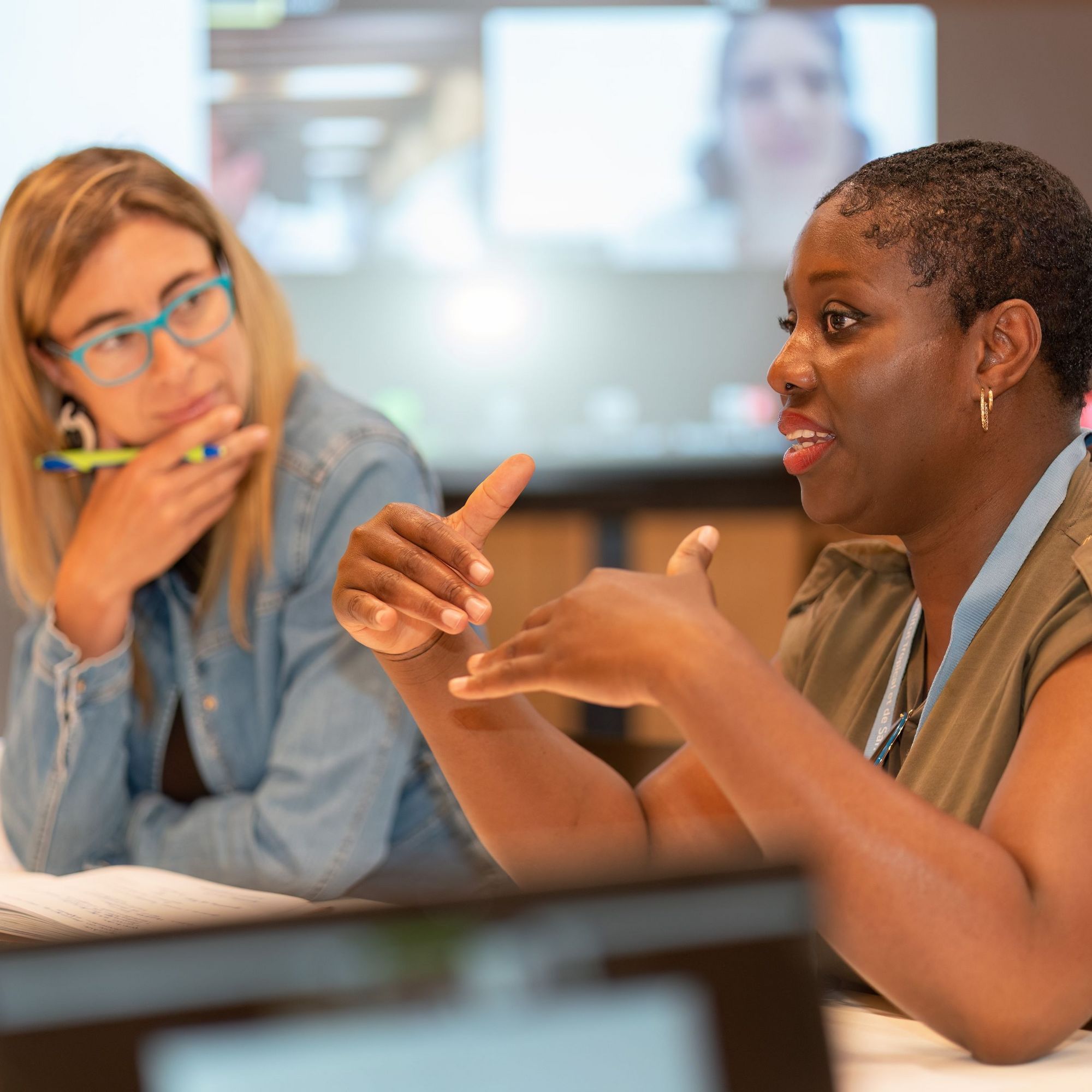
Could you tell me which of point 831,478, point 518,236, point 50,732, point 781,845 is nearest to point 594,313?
point 518,236

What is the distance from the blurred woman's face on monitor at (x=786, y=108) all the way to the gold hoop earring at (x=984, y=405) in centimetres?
280

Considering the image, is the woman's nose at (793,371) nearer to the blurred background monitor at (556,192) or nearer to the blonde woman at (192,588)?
the blonde woman at (192,588)

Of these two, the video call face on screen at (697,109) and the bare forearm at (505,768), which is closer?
the bare forearm at (505,768)

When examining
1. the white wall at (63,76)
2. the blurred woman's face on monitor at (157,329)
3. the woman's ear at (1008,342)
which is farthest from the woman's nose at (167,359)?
the white wall at (63,76)

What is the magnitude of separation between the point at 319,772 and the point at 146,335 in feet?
2.01

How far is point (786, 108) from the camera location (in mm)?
3707

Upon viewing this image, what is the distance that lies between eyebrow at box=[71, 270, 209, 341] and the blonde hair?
52 mm

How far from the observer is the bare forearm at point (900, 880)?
0.77 metres

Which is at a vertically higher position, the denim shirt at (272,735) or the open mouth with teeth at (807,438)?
the open mouth with teeth at (807,438)

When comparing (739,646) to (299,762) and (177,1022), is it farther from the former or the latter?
(299,762)

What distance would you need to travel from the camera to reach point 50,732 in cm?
159

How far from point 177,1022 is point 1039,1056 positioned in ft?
1.96

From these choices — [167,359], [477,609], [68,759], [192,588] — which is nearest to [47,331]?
[167,359]

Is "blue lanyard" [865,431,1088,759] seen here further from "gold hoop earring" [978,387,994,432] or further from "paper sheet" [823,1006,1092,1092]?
"paper sheet" [823,1006,1092,1092]
